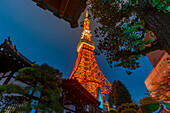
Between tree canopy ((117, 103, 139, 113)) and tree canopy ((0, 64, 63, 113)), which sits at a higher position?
tree canopy ((117, 103, 139, 113))

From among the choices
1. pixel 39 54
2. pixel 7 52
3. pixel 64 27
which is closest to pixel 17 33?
pixel 39 54

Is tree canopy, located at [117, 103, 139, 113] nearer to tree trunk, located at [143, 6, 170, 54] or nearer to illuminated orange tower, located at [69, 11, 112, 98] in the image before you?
illuminated orange tower, located at [69, 11, 112, 98]

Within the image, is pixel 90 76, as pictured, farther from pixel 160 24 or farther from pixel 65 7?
pixel 65 7

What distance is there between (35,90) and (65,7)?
8.72 ft

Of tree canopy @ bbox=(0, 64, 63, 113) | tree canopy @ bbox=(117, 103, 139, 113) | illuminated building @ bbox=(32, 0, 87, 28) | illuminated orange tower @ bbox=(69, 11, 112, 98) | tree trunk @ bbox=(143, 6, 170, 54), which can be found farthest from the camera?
illuminated orange tower @ bbox=(69, 11, 112, 98)

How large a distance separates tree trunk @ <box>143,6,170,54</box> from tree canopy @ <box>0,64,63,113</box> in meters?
3.83

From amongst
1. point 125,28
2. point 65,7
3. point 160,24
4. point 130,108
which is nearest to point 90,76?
point 130,108

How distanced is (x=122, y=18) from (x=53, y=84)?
4.55 metres

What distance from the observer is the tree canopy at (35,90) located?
269 centimetres

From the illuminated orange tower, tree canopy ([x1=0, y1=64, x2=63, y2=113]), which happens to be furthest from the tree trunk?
the illuminated orange tower

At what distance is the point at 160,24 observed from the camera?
8.88 feet

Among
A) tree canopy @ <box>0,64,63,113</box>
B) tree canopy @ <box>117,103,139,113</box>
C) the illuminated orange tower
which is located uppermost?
the illuminated orange tower

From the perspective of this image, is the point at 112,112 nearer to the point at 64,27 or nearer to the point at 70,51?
the point at 70,51

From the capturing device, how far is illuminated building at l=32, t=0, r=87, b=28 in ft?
7.67
